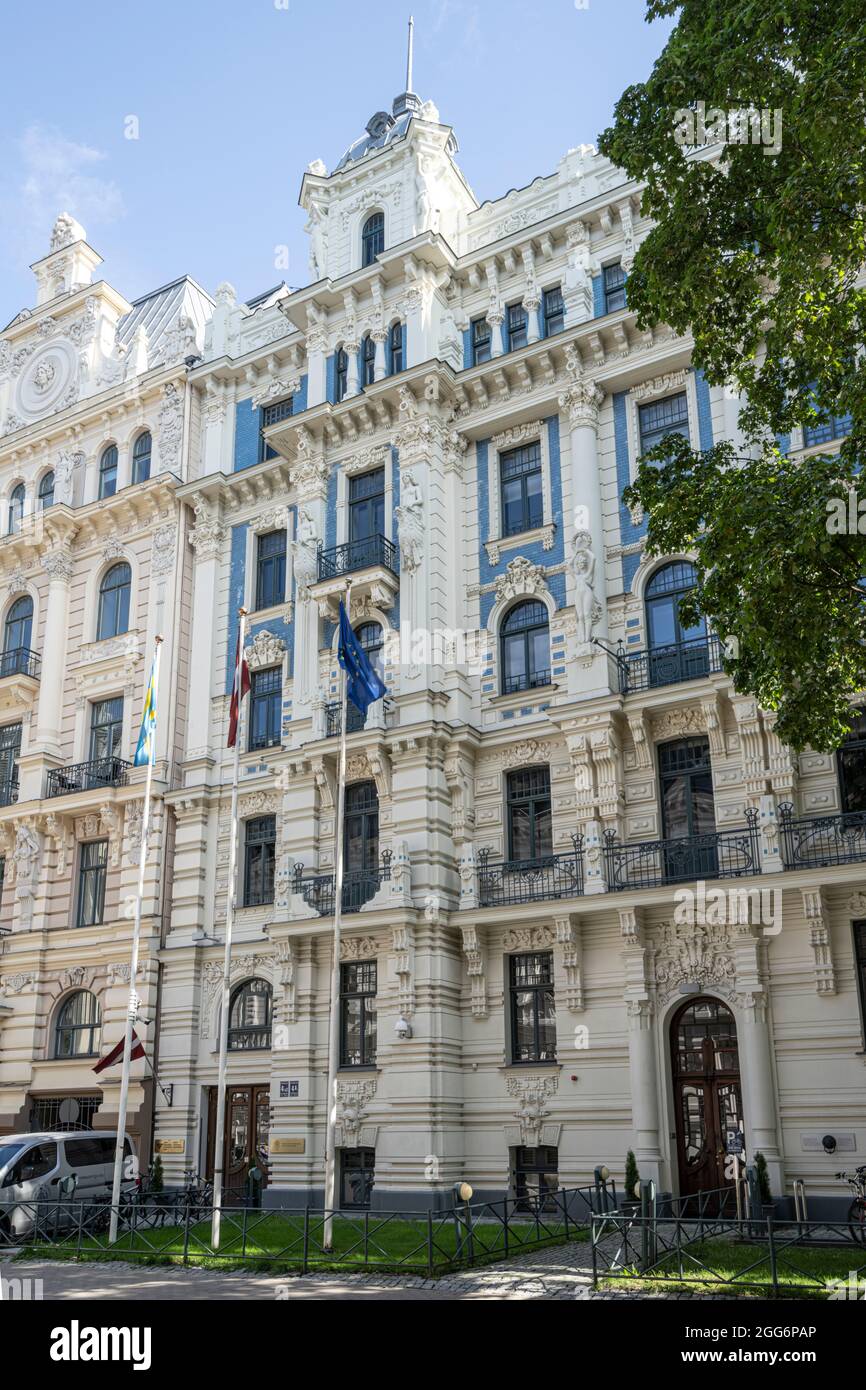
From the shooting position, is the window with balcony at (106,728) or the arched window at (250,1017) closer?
the arched window at (250,1017)

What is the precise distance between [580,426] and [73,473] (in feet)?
63.2

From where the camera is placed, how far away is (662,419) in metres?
29.9

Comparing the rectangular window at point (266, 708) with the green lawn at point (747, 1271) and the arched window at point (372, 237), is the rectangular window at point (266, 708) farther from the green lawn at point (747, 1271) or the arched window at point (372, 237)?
the green lawn at point (747, 1271)

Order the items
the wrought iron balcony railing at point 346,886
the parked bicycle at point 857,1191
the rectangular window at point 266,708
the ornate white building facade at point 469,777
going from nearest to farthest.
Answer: the parked bicycle at point 857,1191 → the ornate white building facade at point 469,777 → the wrought iron balcony railing at point 346,886 → the rectangular window at point 266,708

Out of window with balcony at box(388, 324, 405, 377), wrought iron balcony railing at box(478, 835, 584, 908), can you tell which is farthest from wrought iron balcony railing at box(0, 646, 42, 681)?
wrought iron balcony railing at box(478, 835, 584, 908)

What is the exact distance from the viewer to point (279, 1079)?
28875mm

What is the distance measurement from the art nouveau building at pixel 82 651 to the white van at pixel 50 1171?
4.15 metres

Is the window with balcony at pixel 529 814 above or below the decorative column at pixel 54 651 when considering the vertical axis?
below

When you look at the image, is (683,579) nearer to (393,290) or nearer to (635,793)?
(635,793)

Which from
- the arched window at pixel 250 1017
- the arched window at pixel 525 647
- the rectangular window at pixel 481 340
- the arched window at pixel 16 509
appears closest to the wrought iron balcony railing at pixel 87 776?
the arched window at pixel 250 1017

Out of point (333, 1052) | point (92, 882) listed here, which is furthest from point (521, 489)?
point (92, 882)

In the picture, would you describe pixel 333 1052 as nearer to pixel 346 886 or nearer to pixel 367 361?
pixel 346 886

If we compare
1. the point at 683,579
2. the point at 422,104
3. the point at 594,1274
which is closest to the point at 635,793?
the point at 683,579

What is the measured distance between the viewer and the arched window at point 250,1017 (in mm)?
31234
